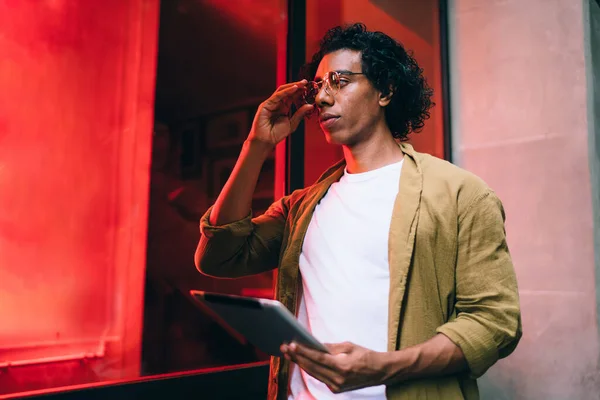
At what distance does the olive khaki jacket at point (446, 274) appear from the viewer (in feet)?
4.22

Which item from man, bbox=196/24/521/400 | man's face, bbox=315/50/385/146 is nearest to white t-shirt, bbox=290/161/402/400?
man, bbox=196/24/521/400

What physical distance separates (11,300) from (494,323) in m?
1.78

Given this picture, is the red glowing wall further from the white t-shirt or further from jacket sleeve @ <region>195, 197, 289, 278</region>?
the white t-shirt

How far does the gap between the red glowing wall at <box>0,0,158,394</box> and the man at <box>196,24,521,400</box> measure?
0.94m

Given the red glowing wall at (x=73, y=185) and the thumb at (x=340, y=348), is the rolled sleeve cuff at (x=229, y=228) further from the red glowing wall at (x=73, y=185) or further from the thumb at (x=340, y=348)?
the red glowing wall at (x=73, y=185)

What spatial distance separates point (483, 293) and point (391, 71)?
32.0 inches

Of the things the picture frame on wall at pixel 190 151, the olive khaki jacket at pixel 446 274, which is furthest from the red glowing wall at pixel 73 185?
the olive khaki jacket at pixel 446 274

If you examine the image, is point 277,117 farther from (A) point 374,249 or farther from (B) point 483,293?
(B) point 483,293

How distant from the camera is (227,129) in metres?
2.81

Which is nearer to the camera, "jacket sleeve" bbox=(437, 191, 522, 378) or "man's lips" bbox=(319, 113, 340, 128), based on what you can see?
"jacket sleeve" bbox=(437, 191, 522, 378)

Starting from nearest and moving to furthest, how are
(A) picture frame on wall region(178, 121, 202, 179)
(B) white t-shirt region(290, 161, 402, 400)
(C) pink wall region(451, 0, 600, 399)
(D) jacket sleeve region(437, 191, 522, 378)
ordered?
(D) jacket sleeve region(437, 191, 522, 378) < (B) white t-shirt region(290, 161, 402, 400) < (C) pink wall region(451, 0, 600, 399) < (A) picture frame on wall region(178, 121, 202, 179)

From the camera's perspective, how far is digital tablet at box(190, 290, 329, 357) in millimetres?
1066

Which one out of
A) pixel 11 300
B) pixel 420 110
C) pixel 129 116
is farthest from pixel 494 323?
pixel 129 116

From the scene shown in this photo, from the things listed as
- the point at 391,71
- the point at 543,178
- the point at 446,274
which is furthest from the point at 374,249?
the point at 543,178
